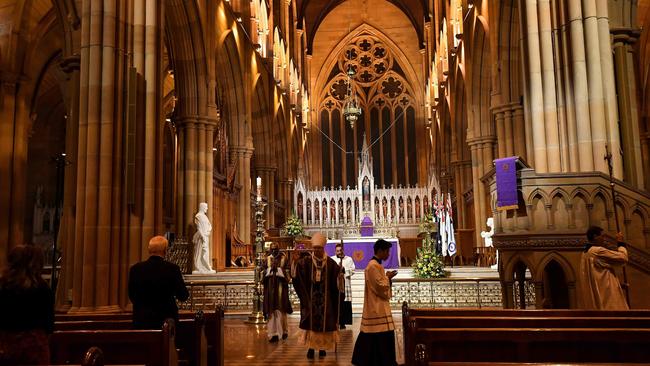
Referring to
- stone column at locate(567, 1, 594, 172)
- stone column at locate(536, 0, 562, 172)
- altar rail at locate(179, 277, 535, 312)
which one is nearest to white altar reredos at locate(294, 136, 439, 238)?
altar rail at locate(179, 277, 535, 312)

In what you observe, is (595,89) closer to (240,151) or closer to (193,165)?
(193,165)

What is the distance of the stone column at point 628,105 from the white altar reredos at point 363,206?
1557 centimetres

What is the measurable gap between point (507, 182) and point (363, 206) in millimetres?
18654

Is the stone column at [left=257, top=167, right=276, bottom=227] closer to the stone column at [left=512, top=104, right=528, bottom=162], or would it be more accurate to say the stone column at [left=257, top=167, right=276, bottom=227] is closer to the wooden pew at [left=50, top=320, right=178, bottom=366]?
the stone column at [left=512, top=104, right=528, bottom=162]

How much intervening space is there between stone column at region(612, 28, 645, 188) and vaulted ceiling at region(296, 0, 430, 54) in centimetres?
2287

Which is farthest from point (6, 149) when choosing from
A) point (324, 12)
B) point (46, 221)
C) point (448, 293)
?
point (324, 12)

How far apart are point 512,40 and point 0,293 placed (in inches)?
542

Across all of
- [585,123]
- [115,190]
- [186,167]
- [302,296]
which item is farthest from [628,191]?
[186,167]

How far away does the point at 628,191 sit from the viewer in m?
8.66

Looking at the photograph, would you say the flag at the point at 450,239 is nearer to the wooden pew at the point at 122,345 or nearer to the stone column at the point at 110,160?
the stone column at the point at 110,160

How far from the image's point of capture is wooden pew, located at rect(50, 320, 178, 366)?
12.7 feet

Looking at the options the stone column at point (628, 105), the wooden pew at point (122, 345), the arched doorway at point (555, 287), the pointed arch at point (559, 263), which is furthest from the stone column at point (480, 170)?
the wooden pew at point (122, 345)

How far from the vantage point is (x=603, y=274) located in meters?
6.47

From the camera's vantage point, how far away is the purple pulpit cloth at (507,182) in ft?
27.7
